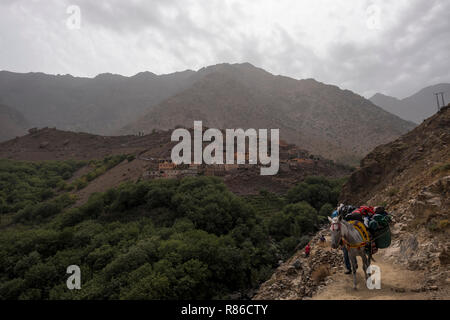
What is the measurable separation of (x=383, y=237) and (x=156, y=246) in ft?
59.2

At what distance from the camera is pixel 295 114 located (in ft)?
450

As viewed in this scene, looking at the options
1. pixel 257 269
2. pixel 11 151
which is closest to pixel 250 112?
pixel 11 151

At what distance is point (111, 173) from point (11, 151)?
48.1m

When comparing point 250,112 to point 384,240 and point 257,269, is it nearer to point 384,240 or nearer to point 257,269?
point 257,269

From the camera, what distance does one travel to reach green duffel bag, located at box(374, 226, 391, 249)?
19.5ft

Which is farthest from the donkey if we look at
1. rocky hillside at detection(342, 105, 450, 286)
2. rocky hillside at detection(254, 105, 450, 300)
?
rocky hillside at detection(342, 105, 450, 286)

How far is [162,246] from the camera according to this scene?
64.9 feet

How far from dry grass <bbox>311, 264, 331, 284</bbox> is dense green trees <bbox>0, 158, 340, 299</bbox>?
11214mm

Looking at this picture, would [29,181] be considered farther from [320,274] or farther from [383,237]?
[383,237]

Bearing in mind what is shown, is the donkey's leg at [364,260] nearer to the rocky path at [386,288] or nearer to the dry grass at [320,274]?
the rocky path at [386,288]

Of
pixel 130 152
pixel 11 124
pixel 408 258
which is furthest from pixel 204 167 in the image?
pixel 11 124

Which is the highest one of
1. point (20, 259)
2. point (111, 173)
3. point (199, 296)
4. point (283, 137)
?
point (283, 137)

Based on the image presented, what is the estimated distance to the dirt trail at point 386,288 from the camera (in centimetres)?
517
